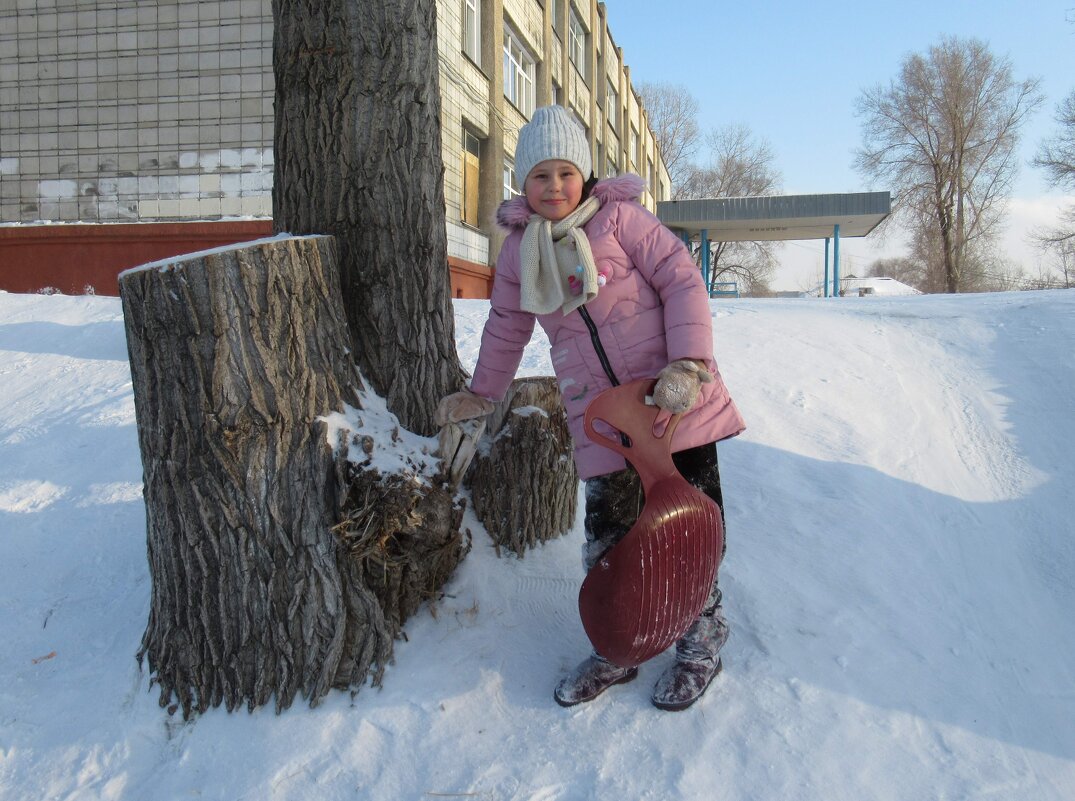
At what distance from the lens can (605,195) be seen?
218cm

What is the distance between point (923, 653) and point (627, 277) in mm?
1361

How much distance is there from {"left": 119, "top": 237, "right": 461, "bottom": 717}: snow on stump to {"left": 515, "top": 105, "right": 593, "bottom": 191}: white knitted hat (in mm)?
682

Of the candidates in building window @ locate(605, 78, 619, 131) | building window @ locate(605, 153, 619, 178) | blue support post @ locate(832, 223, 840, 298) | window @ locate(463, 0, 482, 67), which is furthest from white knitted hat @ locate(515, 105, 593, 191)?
building window @ locate(605, 78, 619, 131)

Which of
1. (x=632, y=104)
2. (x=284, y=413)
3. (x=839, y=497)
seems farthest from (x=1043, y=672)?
(x=632, y=104)

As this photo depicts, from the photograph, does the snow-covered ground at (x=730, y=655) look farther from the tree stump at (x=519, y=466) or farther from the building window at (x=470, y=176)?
the building window at (x=470, y=176)

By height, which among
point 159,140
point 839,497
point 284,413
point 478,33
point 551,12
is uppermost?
point 551,12

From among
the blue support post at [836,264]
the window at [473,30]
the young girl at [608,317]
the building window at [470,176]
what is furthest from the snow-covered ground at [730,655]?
the blue support post at [836,264]

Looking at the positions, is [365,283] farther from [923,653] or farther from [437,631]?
[923,653]

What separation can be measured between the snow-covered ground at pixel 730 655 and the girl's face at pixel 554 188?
1.12 meters

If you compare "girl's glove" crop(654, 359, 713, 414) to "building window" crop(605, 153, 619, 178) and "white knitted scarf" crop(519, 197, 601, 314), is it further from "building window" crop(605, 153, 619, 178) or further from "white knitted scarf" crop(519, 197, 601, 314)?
"building window" crop(605, 153, 619, 178)

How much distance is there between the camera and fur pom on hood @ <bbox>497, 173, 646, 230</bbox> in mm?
2164

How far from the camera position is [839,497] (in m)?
2.99

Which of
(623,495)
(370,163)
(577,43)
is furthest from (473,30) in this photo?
(623,495)

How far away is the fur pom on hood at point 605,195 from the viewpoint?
85.2 inches
